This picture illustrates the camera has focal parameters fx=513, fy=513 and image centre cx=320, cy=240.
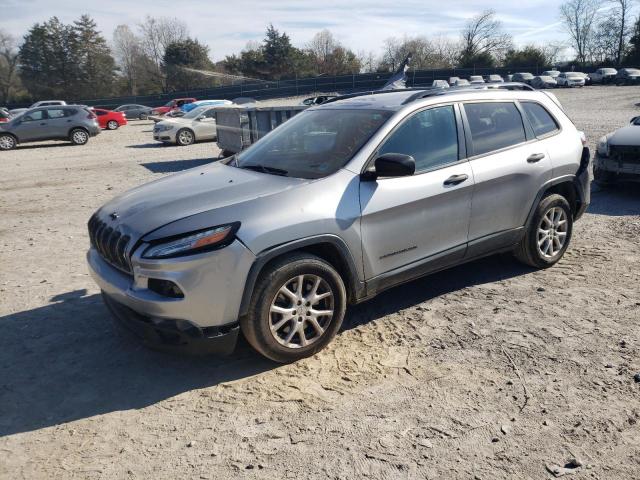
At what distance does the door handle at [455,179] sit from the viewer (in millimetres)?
4078

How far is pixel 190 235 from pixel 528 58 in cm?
7628

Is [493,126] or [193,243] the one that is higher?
[493,126]

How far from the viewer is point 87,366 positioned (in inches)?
144

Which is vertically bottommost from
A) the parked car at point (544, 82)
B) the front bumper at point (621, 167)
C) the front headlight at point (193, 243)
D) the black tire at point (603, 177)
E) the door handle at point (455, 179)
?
the black tire at point (603, 177)

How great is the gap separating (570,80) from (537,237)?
50394 millimetres

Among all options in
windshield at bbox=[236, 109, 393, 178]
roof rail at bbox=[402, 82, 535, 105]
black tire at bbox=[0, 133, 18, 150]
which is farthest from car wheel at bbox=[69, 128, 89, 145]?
roof rail at bbox=[402, 82, 535, 105]

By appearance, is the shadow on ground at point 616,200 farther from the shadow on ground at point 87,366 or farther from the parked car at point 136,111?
the parked car at point 136,111

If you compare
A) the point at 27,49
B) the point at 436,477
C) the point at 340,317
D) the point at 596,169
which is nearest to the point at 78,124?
the point at 596,169

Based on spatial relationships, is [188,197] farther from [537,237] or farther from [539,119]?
[539,119]

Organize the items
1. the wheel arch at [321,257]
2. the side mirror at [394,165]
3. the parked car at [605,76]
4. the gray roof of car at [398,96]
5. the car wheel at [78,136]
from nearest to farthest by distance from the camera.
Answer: the wheel arch at [321,257]
the side mirror at [394,165]
the gray roof of car at [398,96]
the car wheel at [78,136]
the parked car at [605,76]

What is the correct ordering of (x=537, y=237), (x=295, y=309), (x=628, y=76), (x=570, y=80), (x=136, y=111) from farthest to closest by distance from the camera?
1. (x=628, y=76)
2. (x=570, y=80)
3. (x=136, y=111)
4. (x=537, y=237)
5. (x=295, y=309)

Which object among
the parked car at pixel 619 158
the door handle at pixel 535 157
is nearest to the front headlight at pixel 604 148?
the parked car at pixel 619 158

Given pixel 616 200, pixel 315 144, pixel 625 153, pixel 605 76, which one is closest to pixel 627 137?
pixel 625 153

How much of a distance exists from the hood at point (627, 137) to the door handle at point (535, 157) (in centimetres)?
418
